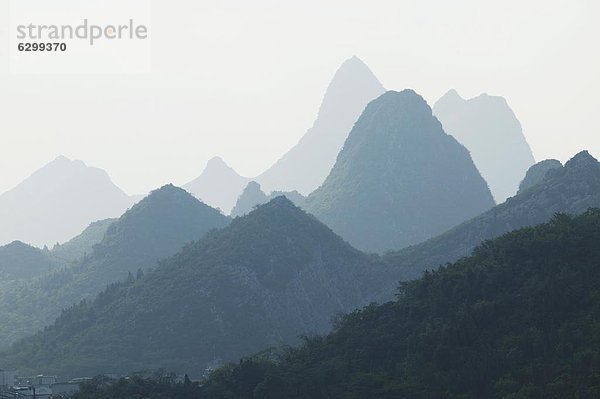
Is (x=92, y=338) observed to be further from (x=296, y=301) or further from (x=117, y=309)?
(x=296, y=301)

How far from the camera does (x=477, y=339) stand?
67.1 m

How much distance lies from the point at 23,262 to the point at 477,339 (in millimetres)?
136043

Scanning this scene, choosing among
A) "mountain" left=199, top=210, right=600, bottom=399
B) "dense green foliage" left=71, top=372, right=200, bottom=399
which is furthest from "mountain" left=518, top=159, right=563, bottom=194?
"dense green foliage" left=71, top=372, right=200, bottom=399

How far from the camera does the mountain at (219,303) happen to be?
118 m

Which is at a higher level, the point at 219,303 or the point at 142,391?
the point at 219,303

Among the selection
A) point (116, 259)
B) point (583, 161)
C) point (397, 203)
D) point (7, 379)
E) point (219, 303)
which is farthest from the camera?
point (397, 203)

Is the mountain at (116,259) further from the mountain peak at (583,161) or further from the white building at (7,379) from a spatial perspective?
the mountain peak at (583,161)

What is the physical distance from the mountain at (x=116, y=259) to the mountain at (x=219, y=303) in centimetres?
1937

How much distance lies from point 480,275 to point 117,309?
213 feet

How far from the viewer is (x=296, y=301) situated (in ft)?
438

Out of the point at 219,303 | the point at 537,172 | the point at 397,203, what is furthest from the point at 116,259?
the point at 537,172

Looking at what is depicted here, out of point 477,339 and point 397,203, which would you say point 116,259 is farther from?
point 477,339

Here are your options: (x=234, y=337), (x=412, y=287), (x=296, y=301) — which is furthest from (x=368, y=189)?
(x=412, y=287)

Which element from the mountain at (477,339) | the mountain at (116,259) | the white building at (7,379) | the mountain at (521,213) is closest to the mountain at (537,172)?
the mountain at (521,213)
